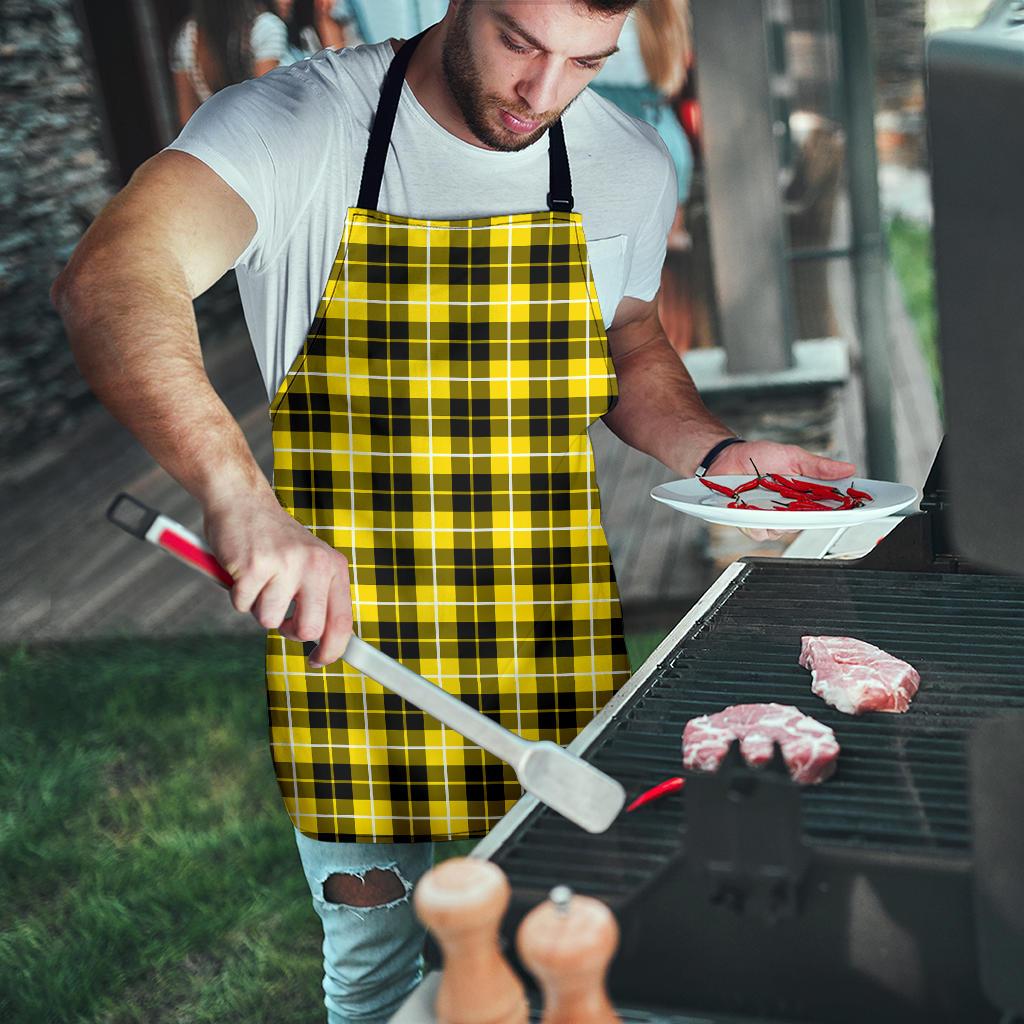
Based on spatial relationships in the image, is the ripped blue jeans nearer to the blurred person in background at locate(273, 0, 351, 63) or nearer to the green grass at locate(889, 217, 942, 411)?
the blurred person in background at locate(273, 0, 351, 63)

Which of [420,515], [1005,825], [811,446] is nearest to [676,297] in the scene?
[811,446]

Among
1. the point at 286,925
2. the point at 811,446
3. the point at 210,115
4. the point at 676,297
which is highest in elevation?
the point at 210,115

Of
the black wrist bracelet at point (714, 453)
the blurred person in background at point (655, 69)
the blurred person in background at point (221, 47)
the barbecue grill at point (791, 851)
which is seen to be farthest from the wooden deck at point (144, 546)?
the barbecue grill at point (791, 851)

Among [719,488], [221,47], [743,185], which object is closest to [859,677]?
[719,488]

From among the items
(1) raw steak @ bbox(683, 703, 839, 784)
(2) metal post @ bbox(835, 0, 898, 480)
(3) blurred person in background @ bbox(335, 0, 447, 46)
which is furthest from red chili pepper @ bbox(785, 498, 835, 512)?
(3) blurred person in background @ bbox(335, 0, 447, 46)

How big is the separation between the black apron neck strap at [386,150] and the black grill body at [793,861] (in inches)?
31.9

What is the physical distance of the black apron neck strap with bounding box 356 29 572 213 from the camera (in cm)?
186

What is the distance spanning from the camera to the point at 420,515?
193 cm

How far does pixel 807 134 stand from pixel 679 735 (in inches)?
155

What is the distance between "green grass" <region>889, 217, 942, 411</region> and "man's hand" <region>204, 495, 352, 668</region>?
8502 millimetres

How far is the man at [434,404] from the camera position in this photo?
183 cm

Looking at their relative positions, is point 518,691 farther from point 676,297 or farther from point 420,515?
point 676,297

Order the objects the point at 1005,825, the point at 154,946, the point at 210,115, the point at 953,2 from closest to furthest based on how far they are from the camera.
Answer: the point at 1005,825, the point at 210,115, the point at 154,946, the point at 953,2

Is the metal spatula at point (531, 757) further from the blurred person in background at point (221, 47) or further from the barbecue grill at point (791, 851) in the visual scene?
the blurred person in background at point (221, 47)
